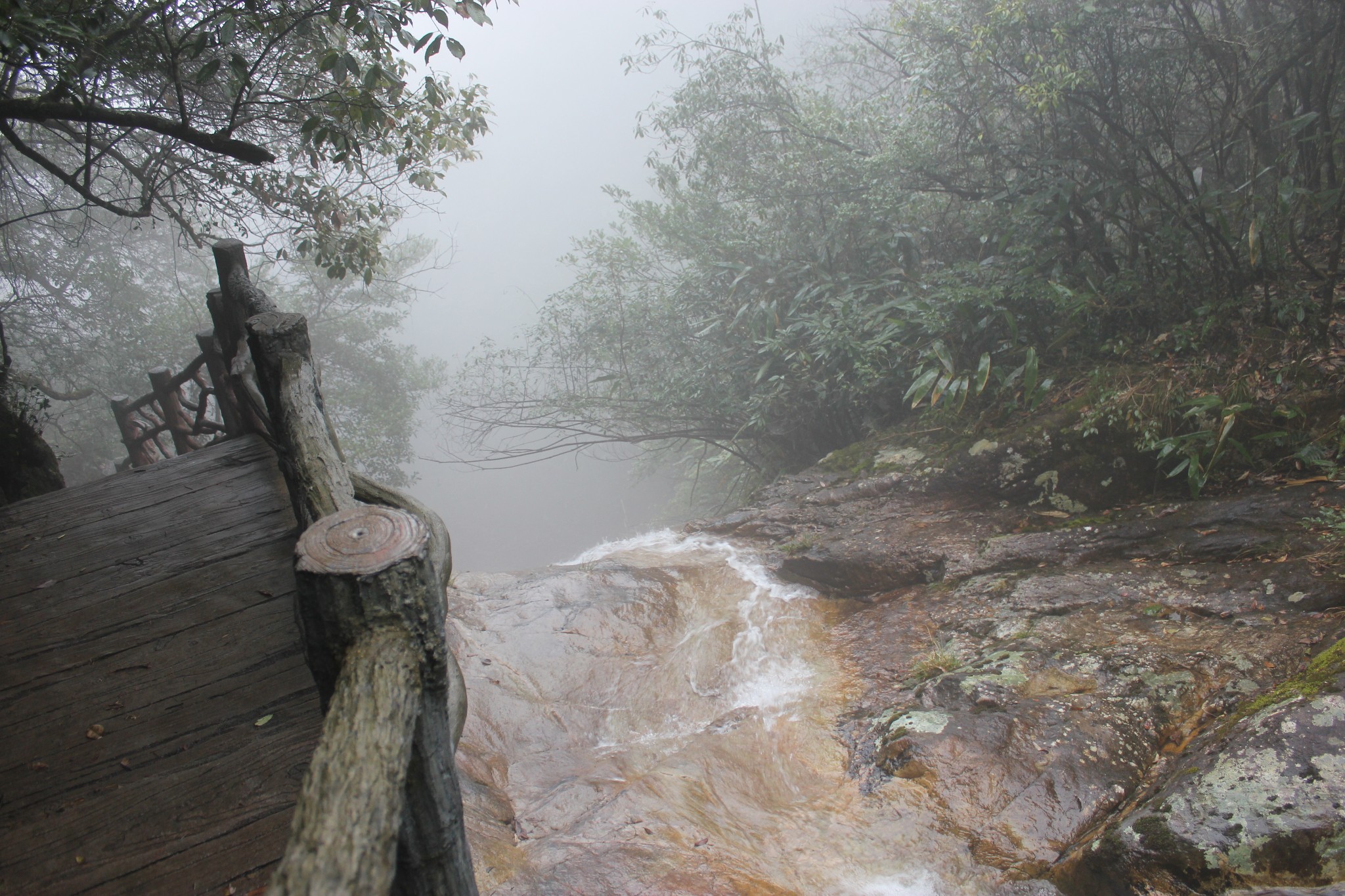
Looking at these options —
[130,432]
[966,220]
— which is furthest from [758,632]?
[130,432]

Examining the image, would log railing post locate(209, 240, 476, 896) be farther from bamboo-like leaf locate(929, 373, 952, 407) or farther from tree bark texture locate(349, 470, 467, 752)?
bamboo-like leaf locate(929, 373, 952, 407)

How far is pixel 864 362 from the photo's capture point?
20.5ft

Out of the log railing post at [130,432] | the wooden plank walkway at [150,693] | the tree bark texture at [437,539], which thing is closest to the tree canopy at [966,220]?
the log railing post at [130,432]

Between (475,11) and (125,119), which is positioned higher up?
(475,11)

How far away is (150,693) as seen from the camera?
2.32 m

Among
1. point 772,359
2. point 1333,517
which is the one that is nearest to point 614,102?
point 772,359

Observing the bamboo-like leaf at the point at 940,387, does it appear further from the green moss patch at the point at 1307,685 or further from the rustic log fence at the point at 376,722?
the rustic log fence at the point at 376,722

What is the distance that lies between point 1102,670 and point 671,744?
2.12 m

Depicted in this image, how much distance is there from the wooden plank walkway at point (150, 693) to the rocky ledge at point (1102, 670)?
241 centimetres

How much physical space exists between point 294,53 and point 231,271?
2.48 m

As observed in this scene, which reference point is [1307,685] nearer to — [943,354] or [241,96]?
[943,354]

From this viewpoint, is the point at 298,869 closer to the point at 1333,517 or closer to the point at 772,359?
the point at 1333,517

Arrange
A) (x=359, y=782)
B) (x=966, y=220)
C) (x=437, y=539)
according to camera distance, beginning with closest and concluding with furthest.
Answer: (x=359, y=782), (x=437, y=539), (x=966, y=220)

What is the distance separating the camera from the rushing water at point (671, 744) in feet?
8.51
